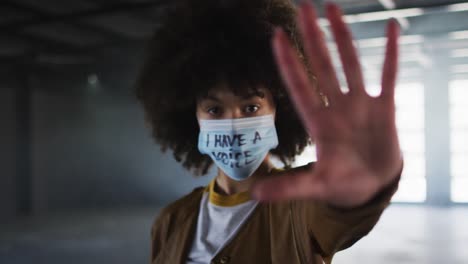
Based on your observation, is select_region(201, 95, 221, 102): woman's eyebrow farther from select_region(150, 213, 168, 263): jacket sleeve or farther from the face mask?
select_region(150, 213, 168, 263): jacket sleeve

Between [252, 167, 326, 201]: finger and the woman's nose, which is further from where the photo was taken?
the woman's nose

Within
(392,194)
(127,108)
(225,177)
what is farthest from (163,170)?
(392,194)

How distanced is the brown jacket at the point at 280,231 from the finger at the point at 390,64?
0.15 metres

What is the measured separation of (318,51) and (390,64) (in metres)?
0.10

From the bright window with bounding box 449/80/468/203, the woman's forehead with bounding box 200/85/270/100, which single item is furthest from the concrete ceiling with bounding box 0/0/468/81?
the woman's forehead with bounding box 200/85/270/100

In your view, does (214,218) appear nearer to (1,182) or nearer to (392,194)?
(392,194)

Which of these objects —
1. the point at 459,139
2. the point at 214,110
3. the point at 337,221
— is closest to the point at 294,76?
the point at 337,221

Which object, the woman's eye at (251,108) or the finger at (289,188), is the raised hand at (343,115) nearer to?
the finger at (289,188)

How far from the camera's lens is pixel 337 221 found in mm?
829

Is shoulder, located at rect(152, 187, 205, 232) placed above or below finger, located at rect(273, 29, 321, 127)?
below

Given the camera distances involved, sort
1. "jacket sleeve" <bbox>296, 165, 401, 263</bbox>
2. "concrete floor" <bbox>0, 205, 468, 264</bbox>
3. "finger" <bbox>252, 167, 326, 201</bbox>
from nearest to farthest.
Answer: "finger" <bbox>252, 167, 326, 201</bbox> < "jacket sleeve" <bbox>296, 165, 401, 263</bbox> < "concrete floor" <bbox>0, 205, 468, 264</bbox>

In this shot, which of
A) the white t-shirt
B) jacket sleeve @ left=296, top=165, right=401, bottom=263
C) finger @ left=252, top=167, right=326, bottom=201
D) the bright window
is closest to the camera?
finger @ left=252, top=167, right=326, bottom=201

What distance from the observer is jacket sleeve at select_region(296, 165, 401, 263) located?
2.49 ft

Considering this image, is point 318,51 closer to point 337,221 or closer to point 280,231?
point 337,221
